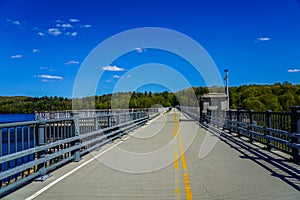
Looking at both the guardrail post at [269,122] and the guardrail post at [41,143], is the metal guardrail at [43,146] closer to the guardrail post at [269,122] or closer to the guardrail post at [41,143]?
the guardrail post at [41,143]

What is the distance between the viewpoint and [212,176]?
7910 millimetres

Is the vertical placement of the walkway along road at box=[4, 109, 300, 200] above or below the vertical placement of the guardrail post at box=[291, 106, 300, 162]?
below

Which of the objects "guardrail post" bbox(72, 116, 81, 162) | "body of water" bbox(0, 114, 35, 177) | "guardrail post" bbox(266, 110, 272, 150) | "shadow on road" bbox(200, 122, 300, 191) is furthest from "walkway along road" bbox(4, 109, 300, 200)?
"body of water" bbox(0, 114, 35, 177)

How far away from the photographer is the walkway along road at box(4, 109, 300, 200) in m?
6.25

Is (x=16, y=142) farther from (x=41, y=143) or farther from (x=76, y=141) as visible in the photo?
(x=76, y=141)

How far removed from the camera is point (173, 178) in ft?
25.3

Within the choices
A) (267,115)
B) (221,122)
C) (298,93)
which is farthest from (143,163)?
(298,93)

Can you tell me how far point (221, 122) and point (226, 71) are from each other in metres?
12.4

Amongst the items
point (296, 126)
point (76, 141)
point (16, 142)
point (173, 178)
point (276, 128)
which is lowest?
point (173, 178)

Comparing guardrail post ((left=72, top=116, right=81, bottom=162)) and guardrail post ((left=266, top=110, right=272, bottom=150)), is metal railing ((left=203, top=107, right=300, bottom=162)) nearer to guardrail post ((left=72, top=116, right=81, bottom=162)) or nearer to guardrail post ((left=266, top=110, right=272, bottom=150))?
guardrail post ((left=266, top=110, right=272, bottom=150))

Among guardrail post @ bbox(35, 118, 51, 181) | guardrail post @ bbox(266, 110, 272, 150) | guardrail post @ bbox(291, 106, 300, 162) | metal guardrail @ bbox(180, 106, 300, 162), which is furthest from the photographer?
guardrail post @ bbox(266, 110, 272, 150)

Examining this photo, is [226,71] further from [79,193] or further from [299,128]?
[79,193]

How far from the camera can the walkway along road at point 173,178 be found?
20.5 feet

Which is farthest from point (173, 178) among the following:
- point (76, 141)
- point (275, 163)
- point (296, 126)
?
point (296, 126)
